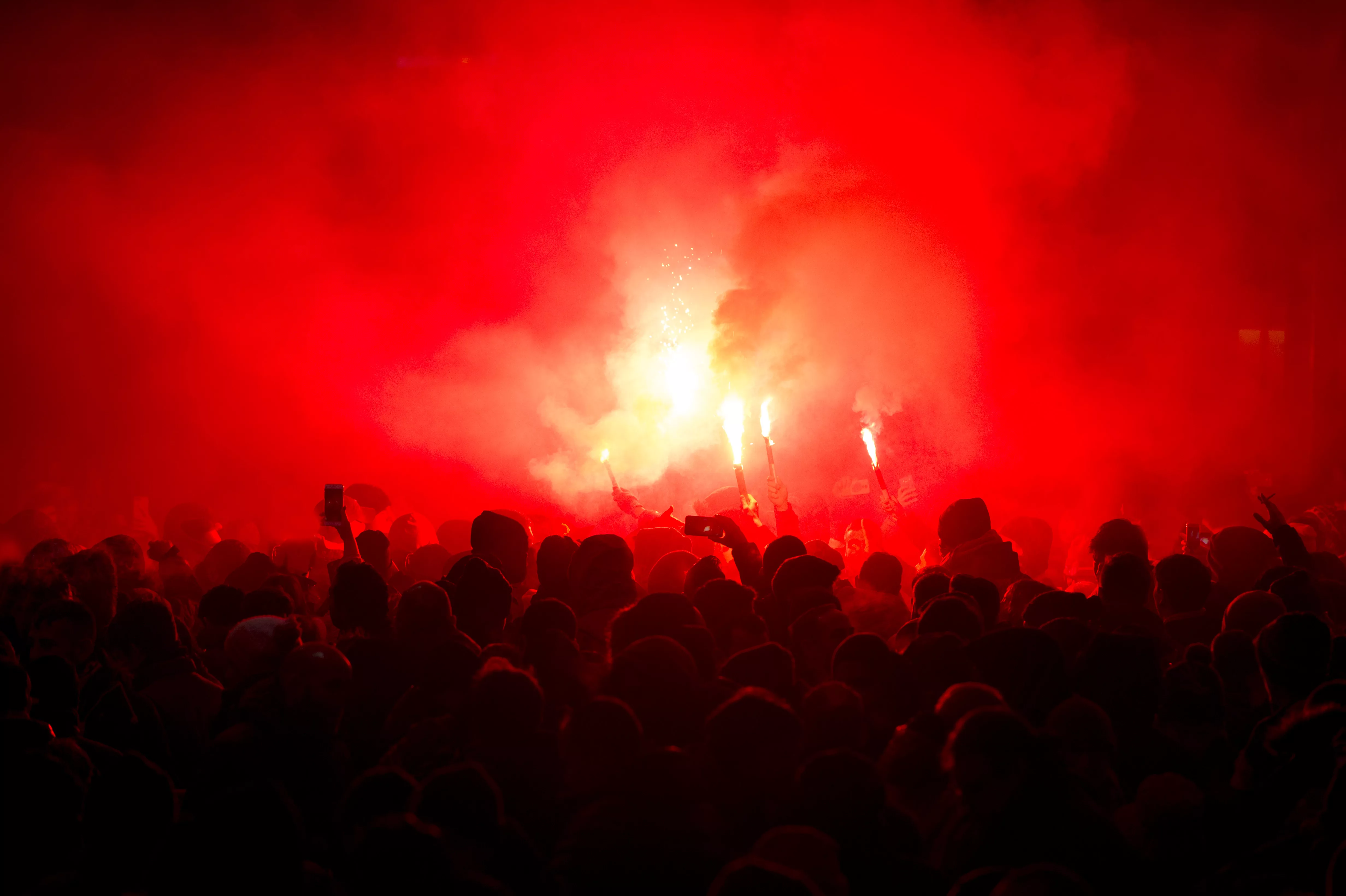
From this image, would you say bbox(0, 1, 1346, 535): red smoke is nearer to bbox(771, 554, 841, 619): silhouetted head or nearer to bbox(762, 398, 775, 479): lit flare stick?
bbox(762, 398, 775, 479): lit flare stick

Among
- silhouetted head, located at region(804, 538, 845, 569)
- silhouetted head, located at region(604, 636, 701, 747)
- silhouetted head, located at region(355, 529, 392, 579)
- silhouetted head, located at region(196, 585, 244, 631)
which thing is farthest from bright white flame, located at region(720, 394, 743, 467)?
silhouetted head, located at region(604, 636, 701, 747)

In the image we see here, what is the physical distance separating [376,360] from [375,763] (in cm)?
964

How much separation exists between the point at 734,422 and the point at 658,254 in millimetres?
4291

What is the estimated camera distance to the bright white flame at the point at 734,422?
7.64m

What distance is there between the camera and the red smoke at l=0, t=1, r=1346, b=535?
10.7 m

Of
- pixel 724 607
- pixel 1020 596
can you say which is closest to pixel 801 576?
pixel 724 607

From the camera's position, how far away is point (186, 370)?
38.4ft

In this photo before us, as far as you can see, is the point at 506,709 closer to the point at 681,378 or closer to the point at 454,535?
the point at 454,535

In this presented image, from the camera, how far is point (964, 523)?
5.08 m

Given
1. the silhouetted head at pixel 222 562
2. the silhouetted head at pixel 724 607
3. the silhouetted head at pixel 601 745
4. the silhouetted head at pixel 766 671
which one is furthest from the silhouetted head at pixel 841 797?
the silhouetted head at pixel 222 562

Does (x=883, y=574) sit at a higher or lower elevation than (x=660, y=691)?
higher

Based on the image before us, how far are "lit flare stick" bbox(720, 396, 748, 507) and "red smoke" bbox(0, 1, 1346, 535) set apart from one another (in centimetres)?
185

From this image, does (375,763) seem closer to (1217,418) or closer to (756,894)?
(756,894)

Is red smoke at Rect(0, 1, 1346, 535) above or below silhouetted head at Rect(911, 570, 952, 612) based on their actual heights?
above
